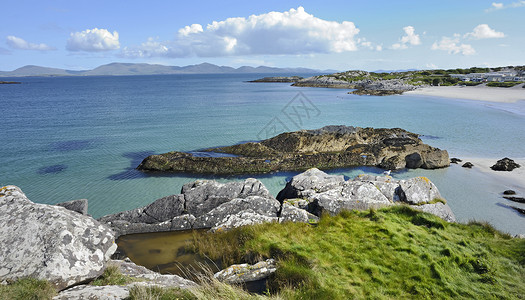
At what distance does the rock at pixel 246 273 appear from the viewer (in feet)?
23.8

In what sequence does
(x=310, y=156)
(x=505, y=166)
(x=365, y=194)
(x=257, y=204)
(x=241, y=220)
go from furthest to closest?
(x=310, y=156), (x=505, y=166), (x=365, y=194), (x=257, y=204), (x=241, y=220)

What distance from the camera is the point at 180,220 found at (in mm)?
12445

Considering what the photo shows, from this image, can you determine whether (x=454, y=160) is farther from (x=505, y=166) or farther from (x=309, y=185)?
(x=309, y=185)

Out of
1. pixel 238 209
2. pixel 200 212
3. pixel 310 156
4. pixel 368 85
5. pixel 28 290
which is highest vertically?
pixel 368 85

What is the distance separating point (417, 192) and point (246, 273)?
32.9 feet

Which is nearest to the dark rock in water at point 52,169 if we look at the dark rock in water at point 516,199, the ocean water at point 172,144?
the ocean water at point 172,144

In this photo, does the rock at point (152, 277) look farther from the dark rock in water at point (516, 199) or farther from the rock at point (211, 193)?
the dark rock in water at point (516, 199)

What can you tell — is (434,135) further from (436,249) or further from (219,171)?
(436,249)

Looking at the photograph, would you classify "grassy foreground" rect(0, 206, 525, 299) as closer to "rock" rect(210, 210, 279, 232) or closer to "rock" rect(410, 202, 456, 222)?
"rock" rect(210, 210, 279, 232)

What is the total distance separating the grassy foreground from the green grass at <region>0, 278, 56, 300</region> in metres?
0.02

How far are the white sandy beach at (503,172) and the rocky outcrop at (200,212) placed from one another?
1843 centimetres

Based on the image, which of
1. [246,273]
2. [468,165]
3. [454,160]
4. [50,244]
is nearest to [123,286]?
[50,244]

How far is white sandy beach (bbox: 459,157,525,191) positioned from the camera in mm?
20084

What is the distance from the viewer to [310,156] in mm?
26016
